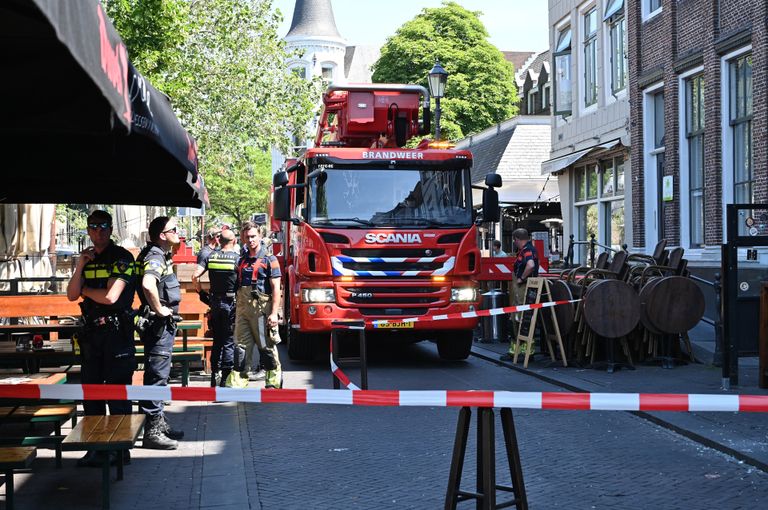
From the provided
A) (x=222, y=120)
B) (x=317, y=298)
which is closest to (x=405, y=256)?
(x=317, y=298)

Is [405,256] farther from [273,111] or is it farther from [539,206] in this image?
[539,206]

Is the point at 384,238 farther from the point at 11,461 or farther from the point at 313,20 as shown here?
the point at 313,20

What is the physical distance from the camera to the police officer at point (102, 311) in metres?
7.45

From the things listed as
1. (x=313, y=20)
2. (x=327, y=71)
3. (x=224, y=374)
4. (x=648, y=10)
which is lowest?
(x=224, y=374)

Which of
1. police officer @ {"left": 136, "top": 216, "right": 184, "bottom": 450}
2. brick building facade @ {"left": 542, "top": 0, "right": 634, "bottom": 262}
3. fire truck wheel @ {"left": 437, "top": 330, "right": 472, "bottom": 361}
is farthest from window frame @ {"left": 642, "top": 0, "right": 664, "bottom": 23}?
police officer @ {"left": 136, "top": 216, "right": 184, "bottom": 450}

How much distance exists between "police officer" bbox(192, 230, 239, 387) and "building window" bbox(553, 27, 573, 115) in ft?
61.4

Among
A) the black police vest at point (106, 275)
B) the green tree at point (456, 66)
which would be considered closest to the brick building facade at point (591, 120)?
the black police vest at point (106, 275)

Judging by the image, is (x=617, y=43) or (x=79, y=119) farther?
(x=617, y=43)

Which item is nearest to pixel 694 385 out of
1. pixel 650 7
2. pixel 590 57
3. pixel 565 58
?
pixel 650 7

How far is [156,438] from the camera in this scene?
26.9 ft

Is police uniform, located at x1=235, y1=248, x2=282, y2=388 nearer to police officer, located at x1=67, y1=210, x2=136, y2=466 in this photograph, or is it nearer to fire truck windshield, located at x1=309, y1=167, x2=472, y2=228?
fire truck windshield, located at x1=309, y1=167, x2=472, y2=228

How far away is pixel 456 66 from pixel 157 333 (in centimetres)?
4931

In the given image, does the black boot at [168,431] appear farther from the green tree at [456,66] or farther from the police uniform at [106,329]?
the green tree at [456,66]

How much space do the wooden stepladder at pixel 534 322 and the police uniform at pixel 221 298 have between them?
14.5 ft
